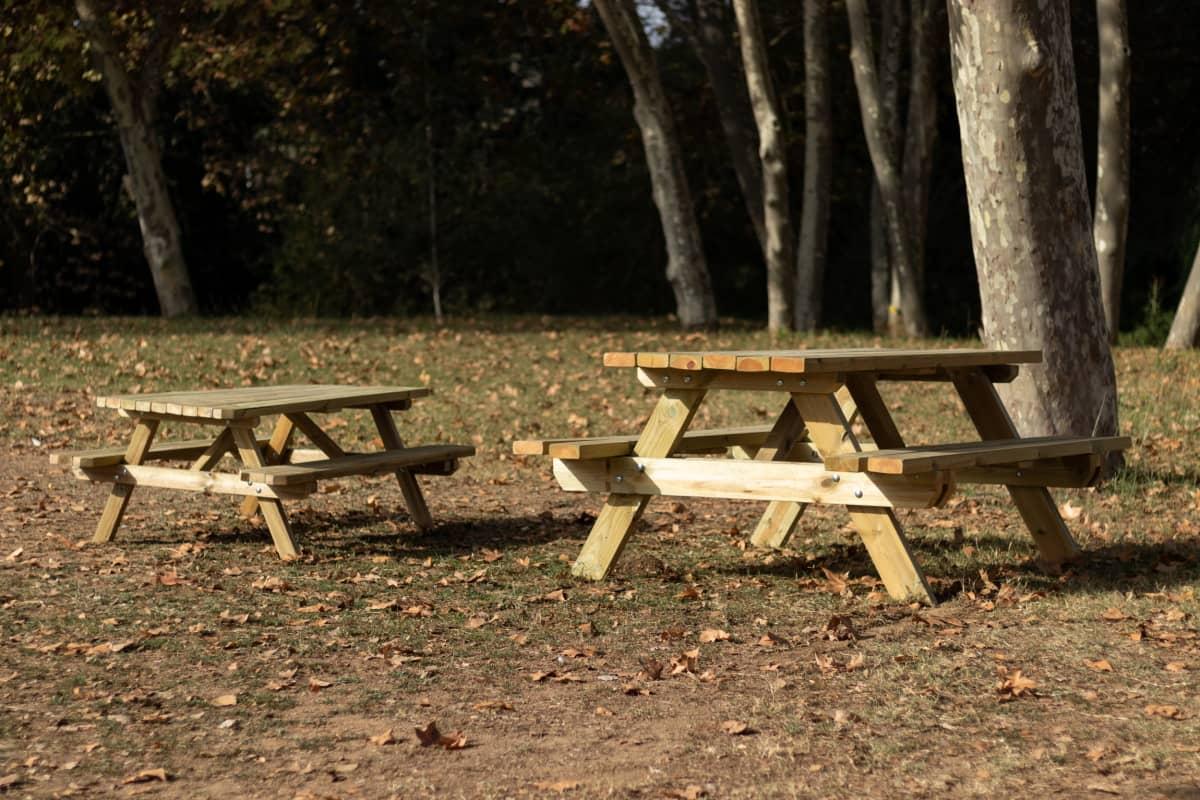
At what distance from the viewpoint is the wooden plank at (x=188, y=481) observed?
275 inches

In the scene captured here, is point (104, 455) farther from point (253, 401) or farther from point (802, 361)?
point (802, 361)

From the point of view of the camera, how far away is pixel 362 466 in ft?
24.0

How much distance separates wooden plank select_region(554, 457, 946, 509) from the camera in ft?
19.1

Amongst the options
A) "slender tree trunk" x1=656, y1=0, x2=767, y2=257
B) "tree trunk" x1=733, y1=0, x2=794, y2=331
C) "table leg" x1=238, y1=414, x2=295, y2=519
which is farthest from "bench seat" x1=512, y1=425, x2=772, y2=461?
"slender tree trunk" x1=656, y1=0, x2=767, y2=257

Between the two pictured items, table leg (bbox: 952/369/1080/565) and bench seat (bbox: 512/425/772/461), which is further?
table leg (bbox: 952/369/1080/565)

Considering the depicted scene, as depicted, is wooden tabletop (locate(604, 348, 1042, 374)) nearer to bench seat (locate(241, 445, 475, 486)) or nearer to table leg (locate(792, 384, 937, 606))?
table leg (locate(792, 384, 937, 606))

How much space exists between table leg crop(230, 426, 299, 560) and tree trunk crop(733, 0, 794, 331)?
11736mm

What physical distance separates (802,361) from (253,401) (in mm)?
2876

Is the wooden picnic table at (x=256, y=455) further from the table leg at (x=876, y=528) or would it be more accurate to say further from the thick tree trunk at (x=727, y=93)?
the thick tree trunk at (x=727, y=93)

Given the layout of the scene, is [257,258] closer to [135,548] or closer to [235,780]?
[135,548]

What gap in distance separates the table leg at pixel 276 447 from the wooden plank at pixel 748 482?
7.06ft

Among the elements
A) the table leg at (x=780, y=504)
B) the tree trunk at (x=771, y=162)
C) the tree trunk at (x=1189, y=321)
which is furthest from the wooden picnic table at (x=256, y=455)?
the tree trunk at (x=771, y=162)

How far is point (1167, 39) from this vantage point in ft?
76.0

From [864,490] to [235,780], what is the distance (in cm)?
276
